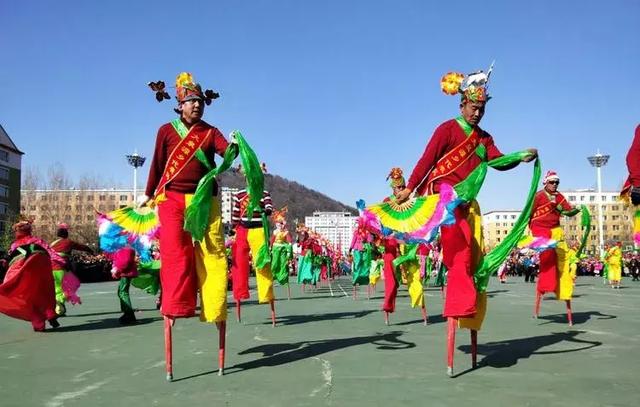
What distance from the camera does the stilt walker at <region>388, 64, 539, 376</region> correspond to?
552cm

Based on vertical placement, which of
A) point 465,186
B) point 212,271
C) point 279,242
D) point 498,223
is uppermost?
point 498,223

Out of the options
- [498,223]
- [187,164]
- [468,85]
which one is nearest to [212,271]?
[187,164]

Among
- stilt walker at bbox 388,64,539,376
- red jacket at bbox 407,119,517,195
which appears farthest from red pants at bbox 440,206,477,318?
red jacket at bbox 407,119,517,195

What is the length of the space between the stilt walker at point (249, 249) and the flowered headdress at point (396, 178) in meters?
2.16

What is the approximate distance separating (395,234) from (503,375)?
70.1 inches

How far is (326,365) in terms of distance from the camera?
5801 millimetres

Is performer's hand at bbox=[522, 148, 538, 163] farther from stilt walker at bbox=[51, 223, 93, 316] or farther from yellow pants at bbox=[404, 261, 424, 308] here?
stilt walker at bbox=[51, 223, 93, 316]

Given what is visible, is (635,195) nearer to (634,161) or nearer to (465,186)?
(634,161)

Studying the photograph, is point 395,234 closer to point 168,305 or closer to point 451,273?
point 451,273

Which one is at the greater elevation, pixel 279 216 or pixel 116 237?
pixel 279 216

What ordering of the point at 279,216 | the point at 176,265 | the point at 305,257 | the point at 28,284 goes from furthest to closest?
Answer: the point at 305,257 → the point at 279,216 → the point at 28,284 → the point at 176,265

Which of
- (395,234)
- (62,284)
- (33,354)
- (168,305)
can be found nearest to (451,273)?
(395,234)

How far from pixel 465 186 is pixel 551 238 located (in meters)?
5.19

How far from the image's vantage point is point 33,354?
6973mm
